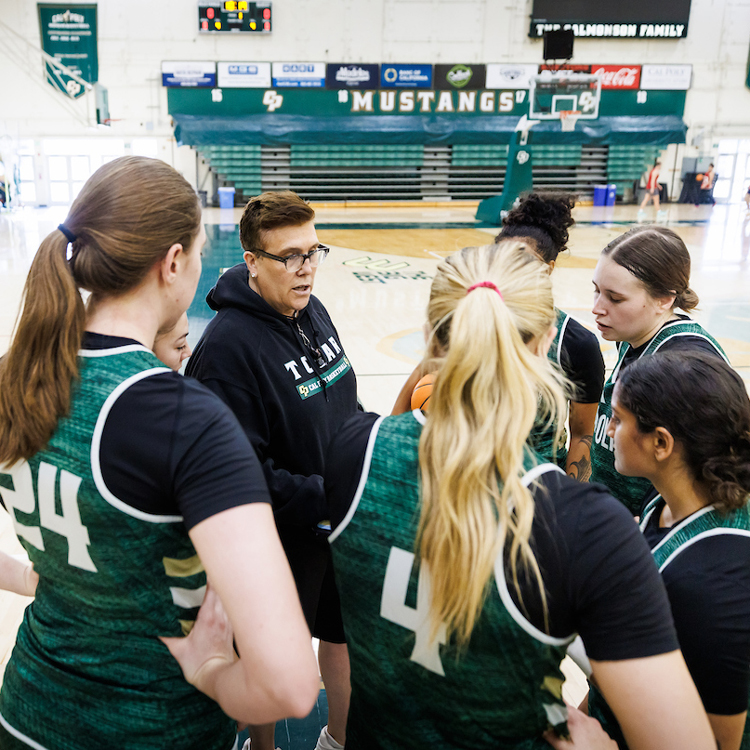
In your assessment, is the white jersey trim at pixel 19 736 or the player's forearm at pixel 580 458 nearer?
the white jersey trim at pixel 19 736

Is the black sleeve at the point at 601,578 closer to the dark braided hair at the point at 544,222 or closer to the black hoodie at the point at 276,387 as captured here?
the black hoodie at the point at 276,387

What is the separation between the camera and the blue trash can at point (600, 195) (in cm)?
2020

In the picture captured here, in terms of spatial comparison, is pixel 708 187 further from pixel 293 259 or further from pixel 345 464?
pixel 345 464

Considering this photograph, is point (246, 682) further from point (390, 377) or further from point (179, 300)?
point (390, 377)

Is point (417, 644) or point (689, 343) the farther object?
point (689, 343)

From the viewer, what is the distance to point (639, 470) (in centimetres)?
150

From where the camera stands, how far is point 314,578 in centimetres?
217

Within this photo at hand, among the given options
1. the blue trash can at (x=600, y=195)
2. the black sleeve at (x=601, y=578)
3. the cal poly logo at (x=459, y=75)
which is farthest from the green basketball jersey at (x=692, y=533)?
the blue trash can at (x=600, y=195)

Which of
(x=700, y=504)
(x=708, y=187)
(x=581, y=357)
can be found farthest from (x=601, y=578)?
(x=708, y=187)

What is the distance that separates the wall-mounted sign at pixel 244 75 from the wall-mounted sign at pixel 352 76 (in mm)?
1671

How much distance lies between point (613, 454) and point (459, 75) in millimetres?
19212

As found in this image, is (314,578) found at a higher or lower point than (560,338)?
lower

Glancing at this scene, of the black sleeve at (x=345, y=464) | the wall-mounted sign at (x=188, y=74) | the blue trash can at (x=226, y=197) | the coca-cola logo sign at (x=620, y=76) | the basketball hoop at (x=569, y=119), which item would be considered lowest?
the blue trash can at (x=226, y=197)

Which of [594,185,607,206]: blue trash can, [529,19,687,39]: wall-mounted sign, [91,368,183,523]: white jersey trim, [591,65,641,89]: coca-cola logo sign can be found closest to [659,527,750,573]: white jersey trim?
[91,368,183,523]: white jersey trim
